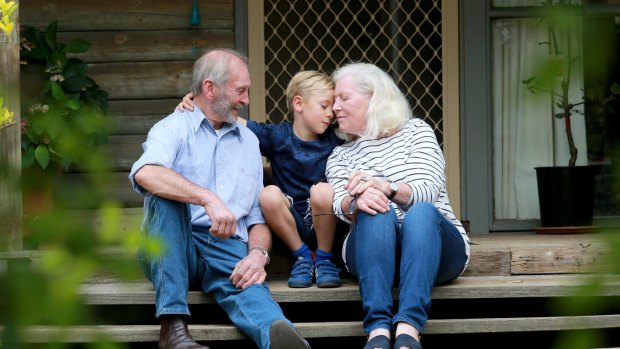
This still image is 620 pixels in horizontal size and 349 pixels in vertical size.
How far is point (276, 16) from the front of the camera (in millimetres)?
5176

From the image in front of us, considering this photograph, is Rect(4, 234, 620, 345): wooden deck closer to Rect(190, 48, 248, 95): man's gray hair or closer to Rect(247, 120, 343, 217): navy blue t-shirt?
Rect(247, 120, 343, 217): navy blue t-shirt

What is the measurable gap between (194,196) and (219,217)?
10 centimetres

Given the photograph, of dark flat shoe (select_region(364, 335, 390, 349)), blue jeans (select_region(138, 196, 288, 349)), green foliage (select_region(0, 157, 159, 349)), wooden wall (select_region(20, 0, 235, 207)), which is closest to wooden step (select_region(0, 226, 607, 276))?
blue jeans (select_region(138, 196, 288, 349))

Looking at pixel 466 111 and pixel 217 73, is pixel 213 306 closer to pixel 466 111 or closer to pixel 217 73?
pixel 217 73

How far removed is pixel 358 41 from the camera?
520 centimetres

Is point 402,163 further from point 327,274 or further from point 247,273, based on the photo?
point 247,273

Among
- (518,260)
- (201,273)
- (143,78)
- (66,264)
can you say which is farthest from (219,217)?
(66,264)

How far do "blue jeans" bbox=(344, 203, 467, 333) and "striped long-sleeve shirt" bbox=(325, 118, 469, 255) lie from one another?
0.47 feet

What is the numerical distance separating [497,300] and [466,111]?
147cm

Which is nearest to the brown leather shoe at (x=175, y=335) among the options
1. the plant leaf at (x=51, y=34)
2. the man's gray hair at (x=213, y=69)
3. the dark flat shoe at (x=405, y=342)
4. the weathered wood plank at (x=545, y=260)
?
the dark flat shoe at (x=405, y=342)

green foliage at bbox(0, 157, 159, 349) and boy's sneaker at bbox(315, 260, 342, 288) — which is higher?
green foliage at bbox(0, 157, 159, 349)

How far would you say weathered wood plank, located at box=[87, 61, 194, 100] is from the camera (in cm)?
506

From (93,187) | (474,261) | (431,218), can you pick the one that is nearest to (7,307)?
(93,187)

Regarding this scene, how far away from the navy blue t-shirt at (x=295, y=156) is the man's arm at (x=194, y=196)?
1.75ft
